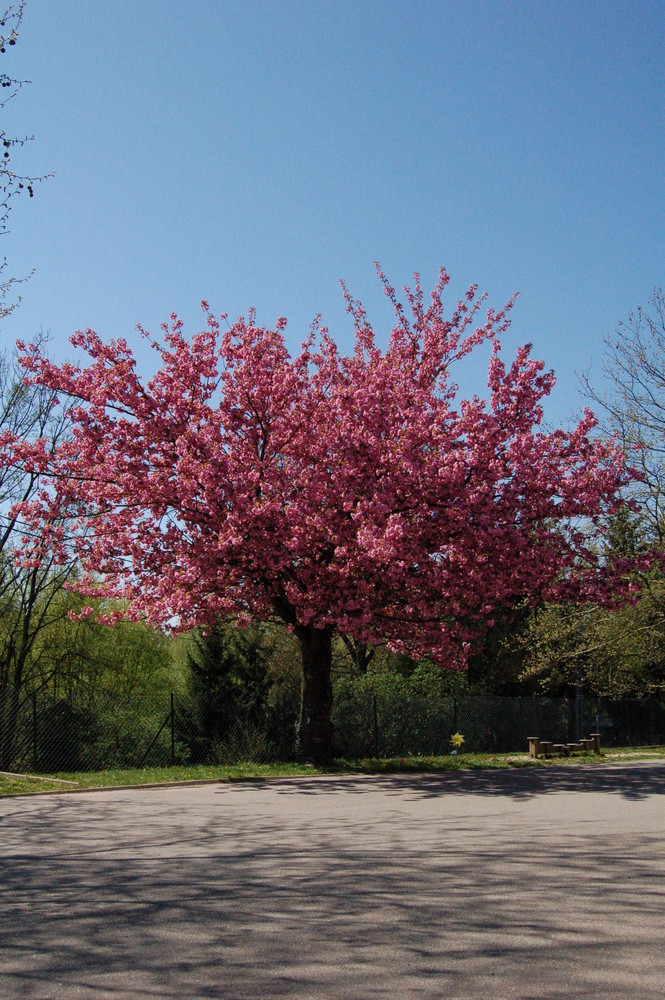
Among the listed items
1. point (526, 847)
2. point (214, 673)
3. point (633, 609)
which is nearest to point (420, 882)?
point (526, 847)

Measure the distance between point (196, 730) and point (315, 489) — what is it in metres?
9.27

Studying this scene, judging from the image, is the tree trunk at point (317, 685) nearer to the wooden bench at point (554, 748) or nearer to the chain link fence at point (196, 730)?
the chain link fence at point (196, 730)

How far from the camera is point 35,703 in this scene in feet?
69.2

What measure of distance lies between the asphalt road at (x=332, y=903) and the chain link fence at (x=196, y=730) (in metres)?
9.00

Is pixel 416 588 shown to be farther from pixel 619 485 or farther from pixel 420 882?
pixel 420 882

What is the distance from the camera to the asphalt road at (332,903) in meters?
4.98

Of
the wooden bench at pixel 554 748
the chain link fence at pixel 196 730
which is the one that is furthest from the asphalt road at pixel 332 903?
the wooden bench at pixel 554 748

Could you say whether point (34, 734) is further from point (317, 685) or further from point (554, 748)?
point (554, 748)

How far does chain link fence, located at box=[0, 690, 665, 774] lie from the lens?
21406 mm

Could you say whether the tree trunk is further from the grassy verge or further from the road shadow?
the road shadow

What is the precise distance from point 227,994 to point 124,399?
51.0ft

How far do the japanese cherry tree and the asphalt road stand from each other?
648cm

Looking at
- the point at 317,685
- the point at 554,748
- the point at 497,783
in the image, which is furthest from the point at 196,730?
the point at 554,748

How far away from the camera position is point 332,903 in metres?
6.73
